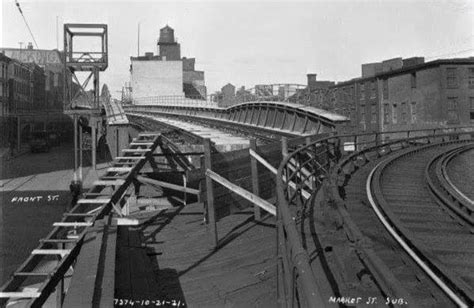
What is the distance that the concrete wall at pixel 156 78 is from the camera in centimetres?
8631

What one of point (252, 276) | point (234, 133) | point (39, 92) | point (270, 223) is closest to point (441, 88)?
point (234, 133)

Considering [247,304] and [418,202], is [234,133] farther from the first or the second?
[247,304]

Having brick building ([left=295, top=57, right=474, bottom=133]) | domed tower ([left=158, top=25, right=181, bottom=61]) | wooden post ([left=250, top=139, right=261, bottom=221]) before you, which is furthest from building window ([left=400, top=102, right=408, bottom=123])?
domed tower ([left=158, top=25, right=181, bottom=61])

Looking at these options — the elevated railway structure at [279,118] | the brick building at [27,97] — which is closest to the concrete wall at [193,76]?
the brick building at [27,97]

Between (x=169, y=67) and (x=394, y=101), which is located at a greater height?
(x=169, y=67)

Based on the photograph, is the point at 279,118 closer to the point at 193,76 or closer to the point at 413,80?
the point at 413,80

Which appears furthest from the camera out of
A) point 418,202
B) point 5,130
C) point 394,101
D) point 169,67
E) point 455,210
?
point 169,67

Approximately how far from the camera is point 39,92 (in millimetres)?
78438

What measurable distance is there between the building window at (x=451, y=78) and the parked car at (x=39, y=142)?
38.1 metres

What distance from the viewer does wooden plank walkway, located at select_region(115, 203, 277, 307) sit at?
243 inches

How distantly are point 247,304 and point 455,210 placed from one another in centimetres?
618

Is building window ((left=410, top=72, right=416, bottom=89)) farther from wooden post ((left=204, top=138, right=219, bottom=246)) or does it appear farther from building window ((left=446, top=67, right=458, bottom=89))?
wooden post ((left=204, top=138, right=219, bottom=246))

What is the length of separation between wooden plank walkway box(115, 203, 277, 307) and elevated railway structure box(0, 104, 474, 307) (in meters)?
0.02

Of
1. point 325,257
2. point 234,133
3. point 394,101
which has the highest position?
point 394,101
